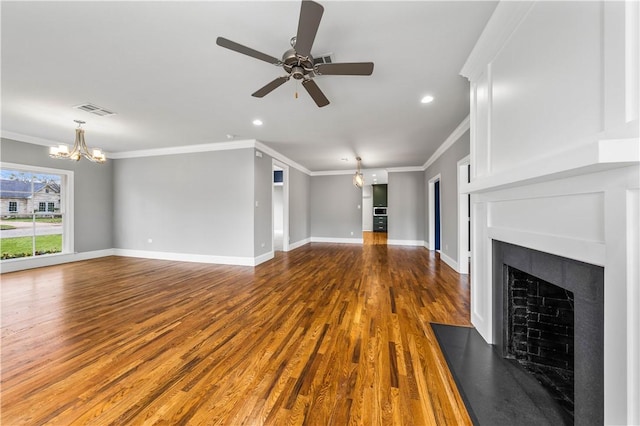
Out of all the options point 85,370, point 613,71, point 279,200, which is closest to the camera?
point 613,71

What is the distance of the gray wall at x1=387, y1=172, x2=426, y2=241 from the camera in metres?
7.55

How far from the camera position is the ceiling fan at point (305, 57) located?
4.85 feet

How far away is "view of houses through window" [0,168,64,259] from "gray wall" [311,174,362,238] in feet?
21.8

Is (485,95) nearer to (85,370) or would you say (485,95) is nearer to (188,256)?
(85,370)

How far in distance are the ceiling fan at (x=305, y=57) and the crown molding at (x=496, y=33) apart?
94cm

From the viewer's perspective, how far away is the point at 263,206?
17.5 ft

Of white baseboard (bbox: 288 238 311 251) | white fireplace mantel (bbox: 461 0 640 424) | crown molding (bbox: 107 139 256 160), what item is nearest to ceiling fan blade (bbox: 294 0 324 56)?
white fireplace mantel (bbox: 461 0 640 424)

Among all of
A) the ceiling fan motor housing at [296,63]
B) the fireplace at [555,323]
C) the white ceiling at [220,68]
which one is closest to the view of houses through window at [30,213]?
the white ceiling at [220,68]

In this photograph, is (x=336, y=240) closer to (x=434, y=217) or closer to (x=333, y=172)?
(x=333, y=172)

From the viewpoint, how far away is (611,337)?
930mm

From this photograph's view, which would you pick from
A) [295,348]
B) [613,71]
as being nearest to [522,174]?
[613,71]

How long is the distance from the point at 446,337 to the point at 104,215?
25.9 ft

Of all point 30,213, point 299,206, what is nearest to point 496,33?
point 299,206

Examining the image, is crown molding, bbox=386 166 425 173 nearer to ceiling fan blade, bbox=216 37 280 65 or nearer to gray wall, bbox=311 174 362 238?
gray wall, bbox=311 174 362 238
